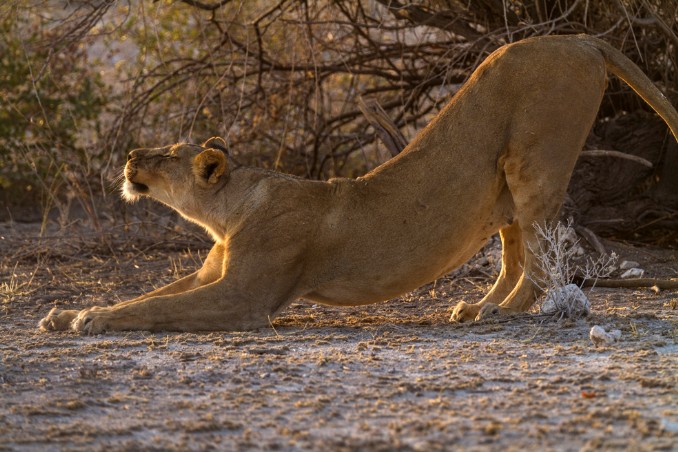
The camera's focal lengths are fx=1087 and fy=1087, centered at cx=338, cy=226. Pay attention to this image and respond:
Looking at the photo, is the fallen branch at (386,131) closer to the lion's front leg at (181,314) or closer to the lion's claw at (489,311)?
the lion's claw at (489,311)

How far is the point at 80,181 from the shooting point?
930 cm

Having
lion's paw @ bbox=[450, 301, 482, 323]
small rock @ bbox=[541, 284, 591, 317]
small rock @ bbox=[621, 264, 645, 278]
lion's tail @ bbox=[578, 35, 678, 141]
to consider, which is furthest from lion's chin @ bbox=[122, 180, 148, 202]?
small rock @ bbox=[621, 264, 645, 278]

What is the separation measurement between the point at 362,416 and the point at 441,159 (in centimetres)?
230

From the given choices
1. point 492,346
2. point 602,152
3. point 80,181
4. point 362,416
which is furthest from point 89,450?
point 80,181

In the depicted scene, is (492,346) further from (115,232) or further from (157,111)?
(157,111)

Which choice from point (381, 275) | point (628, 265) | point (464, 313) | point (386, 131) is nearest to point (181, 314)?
point (381, 275)

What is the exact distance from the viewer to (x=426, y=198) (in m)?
5.61

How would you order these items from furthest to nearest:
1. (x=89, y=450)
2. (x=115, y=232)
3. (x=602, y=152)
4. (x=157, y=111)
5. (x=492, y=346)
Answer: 1. (x=157, y=111)
2. (x=115, y=232)
3. (x=602, y=152)
4. (x=492, y=346)
5. (x=89, y=450)

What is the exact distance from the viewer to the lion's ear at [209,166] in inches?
225

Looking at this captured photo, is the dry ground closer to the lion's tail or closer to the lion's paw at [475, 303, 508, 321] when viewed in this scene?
the lion's paw at [475, 303, 508, 321]

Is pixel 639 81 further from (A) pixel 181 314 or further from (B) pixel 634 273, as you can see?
(A) pixel 181 314

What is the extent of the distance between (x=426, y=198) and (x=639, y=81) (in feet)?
4.39

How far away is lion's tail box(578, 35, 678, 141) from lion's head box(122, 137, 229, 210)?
2115 millimetres

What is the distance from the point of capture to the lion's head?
5758 millimetres
